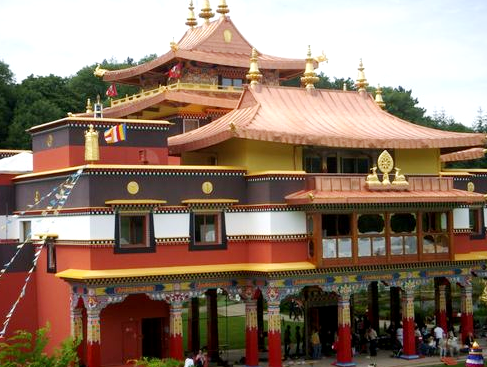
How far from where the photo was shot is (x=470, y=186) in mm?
38062

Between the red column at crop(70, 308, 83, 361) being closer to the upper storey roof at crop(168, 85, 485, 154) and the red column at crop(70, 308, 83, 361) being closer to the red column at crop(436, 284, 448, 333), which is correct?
the upper storey roof at crop(168, 85, 485, 154)

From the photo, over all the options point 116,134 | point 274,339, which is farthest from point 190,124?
point 274,339

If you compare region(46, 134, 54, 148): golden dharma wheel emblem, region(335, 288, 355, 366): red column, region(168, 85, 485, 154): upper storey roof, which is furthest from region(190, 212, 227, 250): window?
region(46, 134, 54, 148): golden dharma wheel emblem

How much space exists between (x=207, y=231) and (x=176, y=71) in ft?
35.0

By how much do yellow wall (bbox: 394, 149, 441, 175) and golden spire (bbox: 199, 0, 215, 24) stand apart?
42.8 ft

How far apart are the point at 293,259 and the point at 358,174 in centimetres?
467

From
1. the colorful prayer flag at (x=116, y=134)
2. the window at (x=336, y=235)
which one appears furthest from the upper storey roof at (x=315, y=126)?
the colorful prayer flag at (x=116, y=134)

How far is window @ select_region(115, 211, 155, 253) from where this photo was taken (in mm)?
29562

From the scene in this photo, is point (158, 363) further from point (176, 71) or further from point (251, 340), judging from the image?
point (176, 71)

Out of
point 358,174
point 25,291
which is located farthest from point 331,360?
point 25,291

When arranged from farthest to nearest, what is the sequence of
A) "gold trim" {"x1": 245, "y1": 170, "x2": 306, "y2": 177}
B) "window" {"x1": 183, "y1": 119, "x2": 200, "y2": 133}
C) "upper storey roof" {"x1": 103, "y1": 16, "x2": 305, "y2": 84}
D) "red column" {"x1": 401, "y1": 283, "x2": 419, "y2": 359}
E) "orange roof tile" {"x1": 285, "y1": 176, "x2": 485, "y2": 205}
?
Result: "upper storey roof" {"x1": 103, "y1": 16, "x2": 305, "y2": 84}, "window" {"x1": 183, "y1": 119, "x2": 200, "y2": 133}, "red column" {"x1": 401, "y1": 283, "x2": 419, "y2": 359}, "gold trim" {"x1": 245, "y1": 170, "x2": 306, "y2": 177}, "orange roof tile" {"x1": 285, "y1": 176, "x2": 485, "y2": 205}

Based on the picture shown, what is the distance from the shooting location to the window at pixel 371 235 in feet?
107

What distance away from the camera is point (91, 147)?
98.2ft

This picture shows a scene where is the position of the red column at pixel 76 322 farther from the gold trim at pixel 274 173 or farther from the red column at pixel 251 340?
the gold trim at pixel 274 173
